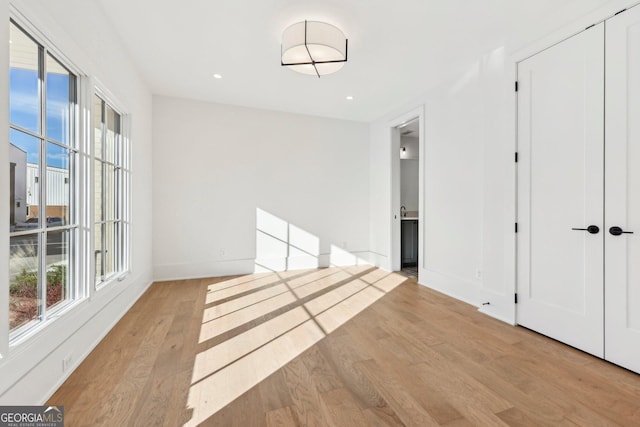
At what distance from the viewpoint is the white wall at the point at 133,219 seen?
1.36 metres

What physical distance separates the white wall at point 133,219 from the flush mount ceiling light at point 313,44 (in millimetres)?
1630

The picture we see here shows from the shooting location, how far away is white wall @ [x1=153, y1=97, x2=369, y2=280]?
4477 mm

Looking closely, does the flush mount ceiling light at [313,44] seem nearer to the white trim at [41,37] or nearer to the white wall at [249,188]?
the white trim at [41,37]

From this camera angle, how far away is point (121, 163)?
3230 millimetres

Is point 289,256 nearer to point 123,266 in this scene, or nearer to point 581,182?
point 123,266

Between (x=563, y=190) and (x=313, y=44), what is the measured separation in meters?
2.61

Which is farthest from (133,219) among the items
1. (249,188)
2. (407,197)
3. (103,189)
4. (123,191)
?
(407,197)

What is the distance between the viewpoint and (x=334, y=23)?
2.65 m

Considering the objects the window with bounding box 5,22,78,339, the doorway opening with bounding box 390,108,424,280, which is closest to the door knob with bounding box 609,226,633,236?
the doorway opening with bounding box 390,108,424,280

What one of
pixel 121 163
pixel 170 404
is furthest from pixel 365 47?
pixel 170 404

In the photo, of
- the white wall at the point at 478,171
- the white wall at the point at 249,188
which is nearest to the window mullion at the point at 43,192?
the white wall at the point at 249,188

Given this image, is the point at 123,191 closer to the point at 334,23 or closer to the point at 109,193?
the point at 109,193

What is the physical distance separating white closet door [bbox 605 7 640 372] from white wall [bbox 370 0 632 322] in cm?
32

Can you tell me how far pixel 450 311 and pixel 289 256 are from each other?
287 centimetres
